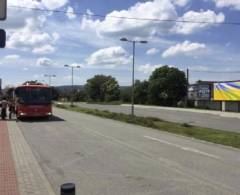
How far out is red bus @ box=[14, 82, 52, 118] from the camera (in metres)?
32.1

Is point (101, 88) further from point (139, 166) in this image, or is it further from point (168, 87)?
point (139, 166)

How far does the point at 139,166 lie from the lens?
1147 centimetres

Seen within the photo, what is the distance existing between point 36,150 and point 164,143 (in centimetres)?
534

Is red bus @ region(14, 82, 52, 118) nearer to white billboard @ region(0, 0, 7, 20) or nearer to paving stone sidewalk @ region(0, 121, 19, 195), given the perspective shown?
paving stone sidewalk @ region(0, 121, 19, 195)

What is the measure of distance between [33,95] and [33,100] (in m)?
0.37

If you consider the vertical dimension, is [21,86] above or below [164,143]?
above

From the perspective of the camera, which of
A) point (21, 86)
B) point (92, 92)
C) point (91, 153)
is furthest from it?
point (92, 92)

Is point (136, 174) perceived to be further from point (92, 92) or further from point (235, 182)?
point (92, 92)

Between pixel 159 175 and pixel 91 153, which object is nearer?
pixel 159 175

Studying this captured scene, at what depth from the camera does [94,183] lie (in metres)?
9.22

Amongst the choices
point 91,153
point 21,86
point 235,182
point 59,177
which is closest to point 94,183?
point 59,177

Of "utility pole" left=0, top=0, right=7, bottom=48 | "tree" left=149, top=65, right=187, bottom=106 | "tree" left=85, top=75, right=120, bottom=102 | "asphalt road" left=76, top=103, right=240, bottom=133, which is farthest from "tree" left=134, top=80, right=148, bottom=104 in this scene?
"utility pole" left=0, top=0, right=7, bottom=48

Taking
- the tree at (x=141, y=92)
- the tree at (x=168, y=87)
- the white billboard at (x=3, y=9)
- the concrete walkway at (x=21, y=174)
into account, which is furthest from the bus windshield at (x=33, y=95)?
the tree at (x=141, y=92)

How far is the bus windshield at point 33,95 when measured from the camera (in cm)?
3241
